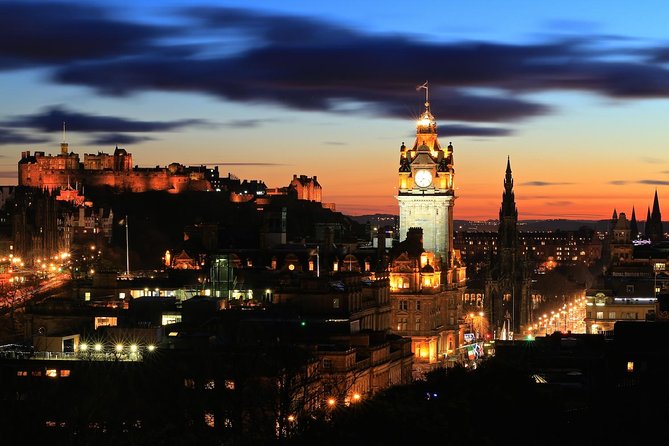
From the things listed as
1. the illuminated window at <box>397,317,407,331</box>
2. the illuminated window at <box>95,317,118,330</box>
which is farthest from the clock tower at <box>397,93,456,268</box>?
the illuminated window at <box>95,317,118,330</box>

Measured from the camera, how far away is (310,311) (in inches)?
5010

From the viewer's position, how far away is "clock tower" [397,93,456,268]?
168 meters

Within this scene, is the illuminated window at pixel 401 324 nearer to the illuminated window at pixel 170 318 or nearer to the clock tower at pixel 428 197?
the clock tower at pixel 428 197

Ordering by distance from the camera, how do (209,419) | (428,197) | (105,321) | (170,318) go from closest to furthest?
1. (209,419)
2. (105,321)
3. (170,318)
4. (428,197)

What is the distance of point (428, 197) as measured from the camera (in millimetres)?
168375

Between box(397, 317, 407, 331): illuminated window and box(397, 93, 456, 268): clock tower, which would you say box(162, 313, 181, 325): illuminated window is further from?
box(397, 93, 456, 268): clock tower

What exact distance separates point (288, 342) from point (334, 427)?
32.6 metres

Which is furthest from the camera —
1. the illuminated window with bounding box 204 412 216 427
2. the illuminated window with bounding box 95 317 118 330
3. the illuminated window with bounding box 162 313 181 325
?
the illuminated window with bounding box 162 313 181 325

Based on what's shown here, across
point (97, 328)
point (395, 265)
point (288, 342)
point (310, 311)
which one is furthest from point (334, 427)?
point (395, 265)

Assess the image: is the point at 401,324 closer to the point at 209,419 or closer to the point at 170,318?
the point at 170,318

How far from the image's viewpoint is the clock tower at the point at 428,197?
6629 inches

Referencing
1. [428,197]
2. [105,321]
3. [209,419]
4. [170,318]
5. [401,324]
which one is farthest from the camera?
[428,197]

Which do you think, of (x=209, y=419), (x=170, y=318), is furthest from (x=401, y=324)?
(x=209, y=419)

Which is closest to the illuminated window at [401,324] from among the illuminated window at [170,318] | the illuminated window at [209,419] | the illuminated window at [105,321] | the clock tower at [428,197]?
the clock tower at [428,197]
